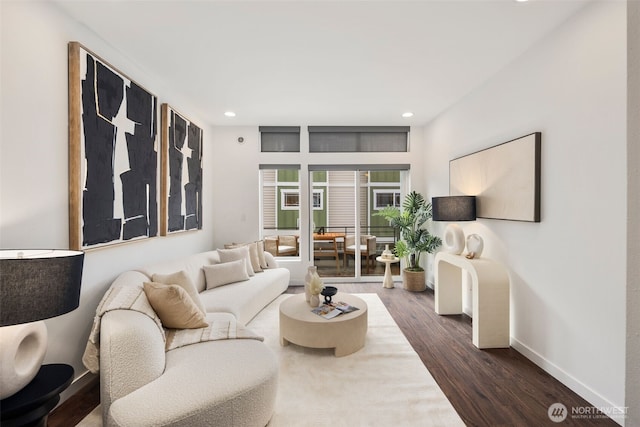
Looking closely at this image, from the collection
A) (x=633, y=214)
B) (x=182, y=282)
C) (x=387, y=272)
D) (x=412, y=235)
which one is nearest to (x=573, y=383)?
(x=633, y=214)

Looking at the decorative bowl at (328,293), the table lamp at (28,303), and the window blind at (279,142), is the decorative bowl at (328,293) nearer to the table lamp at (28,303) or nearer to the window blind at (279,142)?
the table lamp at (28,303)

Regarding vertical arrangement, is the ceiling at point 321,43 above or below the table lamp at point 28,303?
above

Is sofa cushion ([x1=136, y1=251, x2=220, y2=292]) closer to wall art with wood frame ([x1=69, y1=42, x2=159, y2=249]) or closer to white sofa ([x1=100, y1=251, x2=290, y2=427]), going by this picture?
wall art with wood frame ([x1=69, y1=42, x2=159, y2=249])

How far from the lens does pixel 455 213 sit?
316cm

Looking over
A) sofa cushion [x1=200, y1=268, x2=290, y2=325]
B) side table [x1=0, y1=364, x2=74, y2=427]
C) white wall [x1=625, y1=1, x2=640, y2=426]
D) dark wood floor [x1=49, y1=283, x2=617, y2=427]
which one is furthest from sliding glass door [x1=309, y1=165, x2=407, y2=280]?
white wall [x1=625, y1=1, x2=640, y2=426]

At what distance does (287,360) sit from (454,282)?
2.28 m

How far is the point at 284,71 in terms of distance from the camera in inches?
112

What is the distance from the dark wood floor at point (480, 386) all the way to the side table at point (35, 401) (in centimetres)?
49

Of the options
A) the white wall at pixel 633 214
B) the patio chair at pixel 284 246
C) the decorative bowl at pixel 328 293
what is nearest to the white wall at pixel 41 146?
Result: the decorative bowl at pixel 328 293

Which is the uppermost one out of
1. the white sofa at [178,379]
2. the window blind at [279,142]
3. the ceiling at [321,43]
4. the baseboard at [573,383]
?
the ceiling at [321,43]

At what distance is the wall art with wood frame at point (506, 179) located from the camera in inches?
94.7

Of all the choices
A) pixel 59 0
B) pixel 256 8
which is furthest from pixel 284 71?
pixel 59 0

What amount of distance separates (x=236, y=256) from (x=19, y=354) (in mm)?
2466

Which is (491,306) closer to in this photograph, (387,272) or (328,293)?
(328,293)
